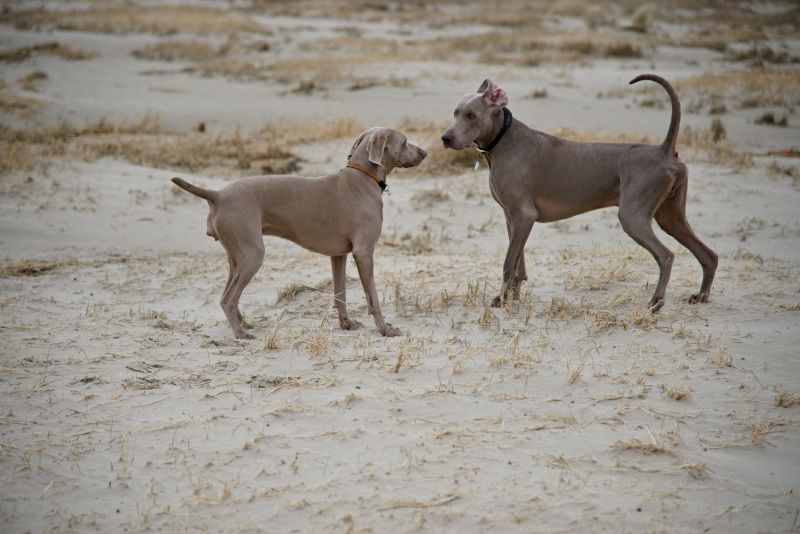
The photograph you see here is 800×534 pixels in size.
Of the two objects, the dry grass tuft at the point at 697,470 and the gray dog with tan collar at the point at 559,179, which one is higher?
the gray dog with tan collar at the point at 559,179

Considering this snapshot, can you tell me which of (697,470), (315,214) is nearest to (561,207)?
(315,214)

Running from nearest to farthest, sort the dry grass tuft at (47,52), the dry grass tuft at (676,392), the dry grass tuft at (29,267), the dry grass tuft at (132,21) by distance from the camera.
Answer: the dry grass tuft at (676,392)
the dry grass tuft at (29,267)
the dry grass tuft at (47,52)
the dry grass tuft at (132,21)

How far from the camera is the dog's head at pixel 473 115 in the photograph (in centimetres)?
699

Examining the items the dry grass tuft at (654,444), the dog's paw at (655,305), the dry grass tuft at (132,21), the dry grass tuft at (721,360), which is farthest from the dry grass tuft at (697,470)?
the dry grass tuft at (132,21)

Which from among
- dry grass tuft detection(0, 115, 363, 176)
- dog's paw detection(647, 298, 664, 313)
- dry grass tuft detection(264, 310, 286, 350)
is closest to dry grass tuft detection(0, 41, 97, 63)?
dry grass tuft detection(0, 115, 363, 176)

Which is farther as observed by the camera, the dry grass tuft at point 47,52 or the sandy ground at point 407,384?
the dry grass tuft at point 47,52

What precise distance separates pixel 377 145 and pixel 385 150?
137 millimetres

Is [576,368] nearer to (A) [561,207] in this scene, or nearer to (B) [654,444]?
(B) [654,444]

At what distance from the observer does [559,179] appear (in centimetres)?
706

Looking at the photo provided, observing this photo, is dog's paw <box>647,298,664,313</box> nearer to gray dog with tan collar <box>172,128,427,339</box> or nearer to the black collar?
the black collar

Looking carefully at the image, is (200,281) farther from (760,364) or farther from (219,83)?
(219,83)

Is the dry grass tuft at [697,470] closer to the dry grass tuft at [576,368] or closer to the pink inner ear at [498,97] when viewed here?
the dry grass tuft at [576,368]

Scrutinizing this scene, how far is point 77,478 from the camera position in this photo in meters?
4.39

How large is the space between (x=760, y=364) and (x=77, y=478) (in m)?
4.25
